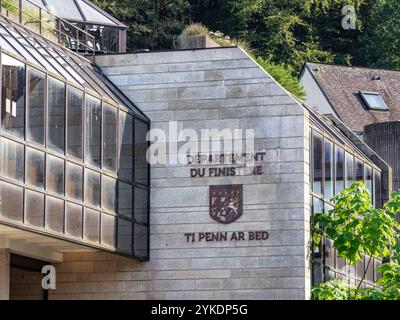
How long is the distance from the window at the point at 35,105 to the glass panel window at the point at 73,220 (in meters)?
2.13

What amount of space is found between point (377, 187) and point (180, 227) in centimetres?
1115

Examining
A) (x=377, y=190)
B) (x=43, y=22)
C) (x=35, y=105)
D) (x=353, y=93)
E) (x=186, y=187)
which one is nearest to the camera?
(x=35, y=105)

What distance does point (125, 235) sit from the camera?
40094mm

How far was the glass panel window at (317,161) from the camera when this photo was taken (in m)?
42.3

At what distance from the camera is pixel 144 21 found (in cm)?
8738

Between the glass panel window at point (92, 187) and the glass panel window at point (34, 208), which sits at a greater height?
the glass panel window at point (92, 187)

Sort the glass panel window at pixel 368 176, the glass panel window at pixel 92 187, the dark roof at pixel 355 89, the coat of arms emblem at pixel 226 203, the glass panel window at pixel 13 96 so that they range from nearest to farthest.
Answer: the glass panel window at pixel 13 96
the glass panel window at pixel 92 187
the coat of arms emblem at pixel 226 203
the glass panel window at pixel 368 176
the dark roof at pixel 355 89

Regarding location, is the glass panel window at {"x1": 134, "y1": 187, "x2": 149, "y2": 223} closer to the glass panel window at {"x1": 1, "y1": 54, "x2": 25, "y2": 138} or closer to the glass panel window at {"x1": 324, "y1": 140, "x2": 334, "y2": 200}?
the glass panel window at {"x1": 324, "y1": 140, "x2": 334, "y2": 200}

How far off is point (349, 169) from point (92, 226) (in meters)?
11.0

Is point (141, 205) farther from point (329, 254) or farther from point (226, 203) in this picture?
point (329, 254)

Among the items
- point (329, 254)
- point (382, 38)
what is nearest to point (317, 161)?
point (329, 254)

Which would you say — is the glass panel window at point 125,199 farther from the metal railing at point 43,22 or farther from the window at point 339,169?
the window at point 339,169

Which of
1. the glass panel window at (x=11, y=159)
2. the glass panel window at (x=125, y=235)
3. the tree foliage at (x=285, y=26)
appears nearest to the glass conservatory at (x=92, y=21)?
the glass panel window at (x=125, y=235)
